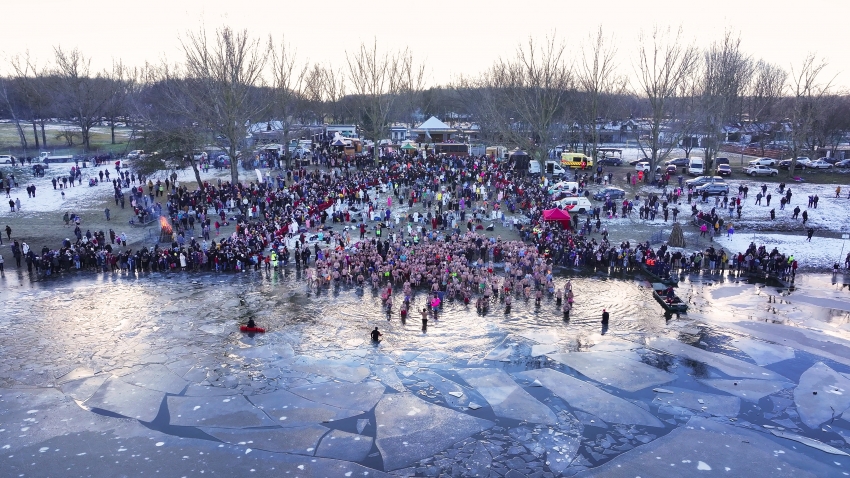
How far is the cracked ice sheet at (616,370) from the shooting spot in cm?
1705

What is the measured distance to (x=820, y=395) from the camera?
53.8ft

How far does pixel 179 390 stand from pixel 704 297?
824 inches

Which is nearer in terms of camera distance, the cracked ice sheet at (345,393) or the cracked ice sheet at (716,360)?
the cracked ice sheet at (345,393)

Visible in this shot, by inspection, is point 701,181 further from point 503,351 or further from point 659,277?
point 503,351

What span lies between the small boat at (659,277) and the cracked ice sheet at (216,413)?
18223 mm

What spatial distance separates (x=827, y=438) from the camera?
47.3 feet

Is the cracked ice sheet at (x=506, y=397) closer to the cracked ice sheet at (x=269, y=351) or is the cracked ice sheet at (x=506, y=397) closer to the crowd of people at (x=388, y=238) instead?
the cracked ice sheet at (x=269, y=351)

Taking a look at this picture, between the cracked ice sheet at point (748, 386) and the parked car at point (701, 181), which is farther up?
the parked car at point (701, 181)

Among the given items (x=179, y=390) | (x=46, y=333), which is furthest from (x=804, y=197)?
(x=46, y=333)

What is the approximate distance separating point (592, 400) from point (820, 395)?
6616 mm

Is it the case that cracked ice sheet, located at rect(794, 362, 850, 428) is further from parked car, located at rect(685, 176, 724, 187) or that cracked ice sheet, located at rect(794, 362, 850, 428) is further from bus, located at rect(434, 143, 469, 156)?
bus, located at rect(434, 143, 469, 156)

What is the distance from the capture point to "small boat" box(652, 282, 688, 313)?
2234 centimetres

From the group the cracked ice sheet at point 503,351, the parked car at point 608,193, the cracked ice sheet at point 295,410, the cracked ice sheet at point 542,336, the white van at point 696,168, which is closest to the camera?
the cracked ice sheet at point 295,410

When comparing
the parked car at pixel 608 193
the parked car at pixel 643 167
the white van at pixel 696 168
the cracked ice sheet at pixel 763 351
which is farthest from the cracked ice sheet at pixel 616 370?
the white van at pixel 696 168
